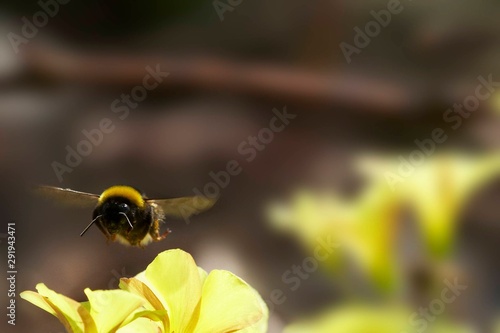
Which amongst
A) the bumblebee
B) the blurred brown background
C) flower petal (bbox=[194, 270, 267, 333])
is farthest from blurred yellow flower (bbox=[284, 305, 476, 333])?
flower petal (bbox=[194, 270, 267, 333])

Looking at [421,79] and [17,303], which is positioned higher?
[421,79]

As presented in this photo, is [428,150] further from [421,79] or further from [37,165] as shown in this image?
[37,165]

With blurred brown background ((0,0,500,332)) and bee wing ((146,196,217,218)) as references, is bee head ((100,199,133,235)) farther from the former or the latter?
blurred brown background ((0,0,500,332))

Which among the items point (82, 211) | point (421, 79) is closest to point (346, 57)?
point (421, 79)

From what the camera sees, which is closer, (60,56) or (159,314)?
(159,314)

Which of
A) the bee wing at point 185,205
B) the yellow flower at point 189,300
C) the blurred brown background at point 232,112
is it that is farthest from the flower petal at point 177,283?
the blurred brown background at point 232,112

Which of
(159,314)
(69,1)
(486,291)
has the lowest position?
(486,291)
